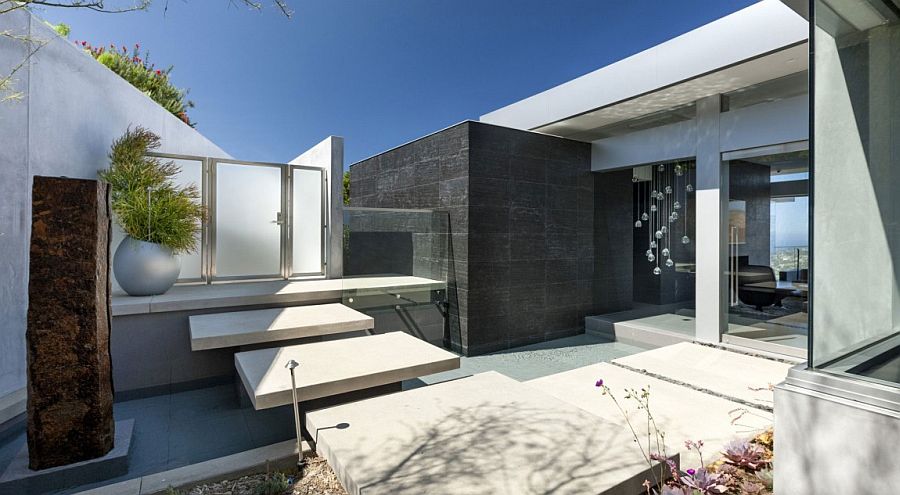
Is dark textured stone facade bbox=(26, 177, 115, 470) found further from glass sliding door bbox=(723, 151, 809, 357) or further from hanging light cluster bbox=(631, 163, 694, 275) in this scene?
hanging light cluster bbox=(631, 163, 694, 275)

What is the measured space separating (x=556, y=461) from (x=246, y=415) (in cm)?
252

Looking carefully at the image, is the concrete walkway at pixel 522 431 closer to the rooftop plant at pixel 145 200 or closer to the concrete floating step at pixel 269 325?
the concrete floating step at pixel 269 325

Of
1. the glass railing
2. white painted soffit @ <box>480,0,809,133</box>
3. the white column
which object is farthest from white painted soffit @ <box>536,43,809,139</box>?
the glass railing

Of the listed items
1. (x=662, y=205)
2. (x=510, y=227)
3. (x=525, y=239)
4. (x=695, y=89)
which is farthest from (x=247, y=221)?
(x=662, y=205)

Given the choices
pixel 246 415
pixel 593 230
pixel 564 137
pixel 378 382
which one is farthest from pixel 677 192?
pixel 246 415

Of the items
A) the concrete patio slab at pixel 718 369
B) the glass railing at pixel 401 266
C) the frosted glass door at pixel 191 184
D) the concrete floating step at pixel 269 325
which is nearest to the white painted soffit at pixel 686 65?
the glass railing at pixel 401 266

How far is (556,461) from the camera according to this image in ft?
6.76

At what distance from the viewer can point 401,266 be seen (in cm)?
550

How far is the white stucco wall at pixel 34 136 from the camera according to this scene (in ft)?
10.6

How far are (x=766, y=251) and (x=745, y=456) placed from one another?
332 centimetres

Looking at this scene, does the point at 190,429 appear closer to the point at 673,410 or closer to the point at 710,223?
the point at 673,410

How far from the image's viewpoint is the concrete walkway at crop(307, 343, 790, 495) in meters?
1.93

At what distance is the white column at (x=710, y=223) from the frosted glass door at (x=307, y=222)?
4902mm

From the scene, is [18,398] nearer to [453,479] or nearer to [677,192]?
[453,479]
